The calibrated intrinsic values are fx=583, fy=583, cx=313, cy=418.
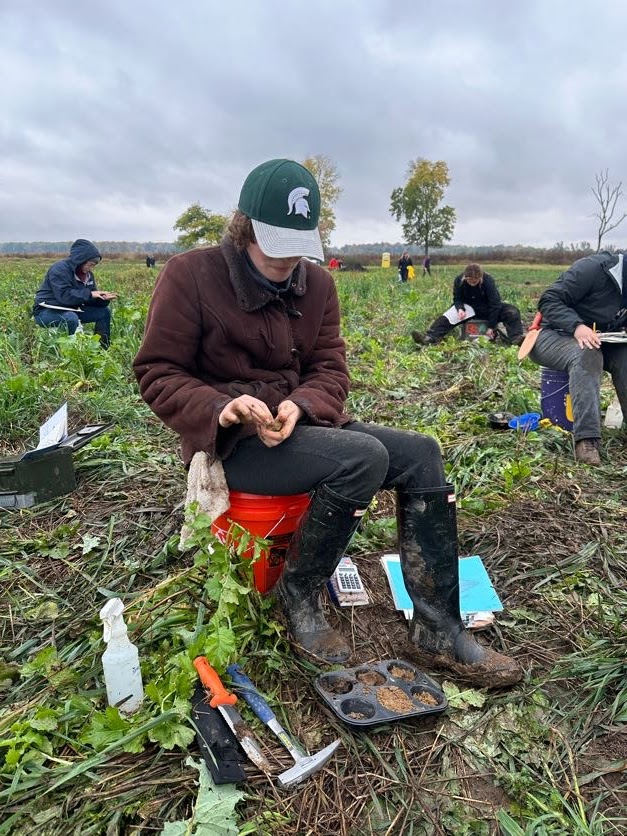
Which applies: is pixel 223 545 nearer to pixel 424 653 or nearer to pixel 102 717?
pixel 102 717

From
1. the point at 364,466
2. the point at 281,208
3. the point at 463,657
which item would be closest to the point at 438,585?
the point at 463,657

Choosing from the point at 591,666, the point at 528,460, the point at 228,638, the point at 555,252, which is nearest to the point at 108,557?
the point at 228,638

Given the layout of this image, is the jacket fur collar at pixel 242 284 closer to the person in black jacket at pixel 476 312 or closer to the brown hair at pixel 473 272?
the person in black jacket at pixel 476 312

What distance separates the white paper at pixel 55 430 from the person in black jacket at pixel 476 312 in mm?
5906

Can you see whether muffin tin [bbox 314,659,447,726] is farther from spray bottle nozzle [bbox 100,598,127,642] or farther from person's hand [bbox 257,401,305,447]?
person's hand [bbox 257,401,305,447]

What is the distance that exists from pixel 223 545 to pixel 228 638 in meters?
0.31

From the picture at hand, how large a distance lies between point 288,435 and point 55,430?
180 cm

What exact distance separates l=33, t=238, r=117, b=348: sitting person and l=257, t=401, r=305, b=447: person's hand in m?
4.91

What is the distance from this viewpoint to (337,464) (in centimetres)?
194

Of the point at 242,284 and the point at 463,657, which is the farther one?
the point at 242,284

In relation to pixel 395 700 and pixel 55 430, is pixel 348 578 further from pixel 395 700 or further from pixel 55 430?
pixel 55 430

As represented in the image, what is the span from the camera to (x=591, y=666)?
1959 millimetres

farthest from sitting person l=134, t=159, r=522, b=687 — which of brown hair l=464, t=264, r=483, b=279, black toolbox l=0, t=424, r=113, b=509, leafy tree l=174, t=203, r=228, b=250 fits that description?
leafy tree l=174, t=203, r=228, b=250

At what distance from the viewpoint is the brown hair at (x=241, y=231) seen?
2096 mm
